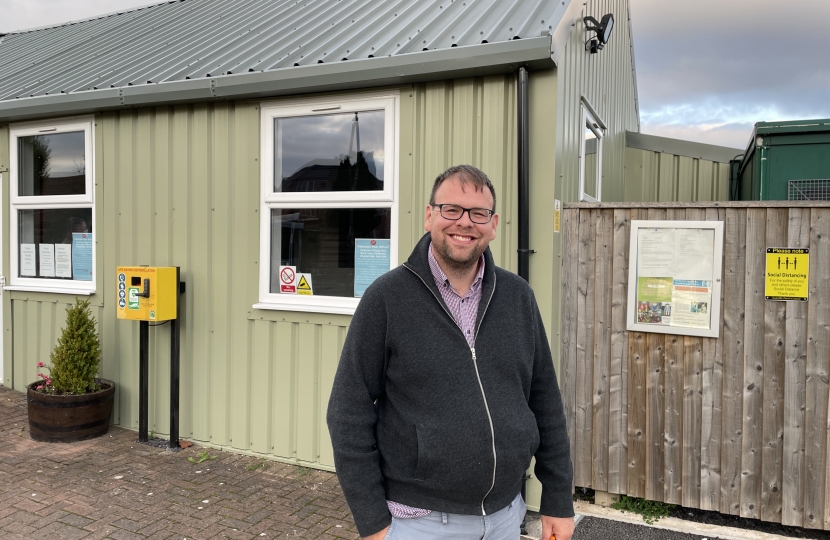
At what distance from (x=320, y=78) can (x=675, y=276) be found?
296cm

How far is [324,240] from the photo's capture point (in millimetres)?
4871

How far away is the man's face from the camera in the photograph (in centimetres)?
191

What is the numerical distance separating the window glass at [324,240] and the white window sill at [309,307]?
124 mm

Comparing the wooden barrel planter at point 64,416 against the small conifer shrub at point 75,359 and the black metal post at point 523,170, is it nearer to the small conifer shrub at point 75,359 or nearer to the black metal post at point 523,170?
the small conifer shrub at point 75,359

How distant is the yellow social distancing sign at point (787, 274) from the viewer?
3.79 metres

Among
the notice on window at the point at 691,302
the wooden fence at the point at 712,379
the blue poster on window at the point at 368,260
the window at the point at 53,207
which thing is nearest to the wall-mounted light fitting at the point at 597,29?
the wooden fence at the point at 712,379

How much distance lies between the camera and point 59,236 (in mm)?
6168

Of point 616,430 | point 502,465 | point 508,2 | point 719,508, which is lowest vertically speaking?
point 719,508

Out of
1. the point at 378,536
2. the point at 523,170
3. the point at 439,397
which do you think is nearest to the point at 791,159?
the point at 523,170

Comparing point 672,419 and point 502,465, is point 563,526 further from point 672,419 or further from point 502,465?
point 672,419

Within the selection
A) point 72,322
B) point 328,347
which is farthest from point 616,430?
point 72,322

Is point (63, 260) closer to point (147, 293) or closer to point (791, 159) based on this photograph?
point (147, 293)

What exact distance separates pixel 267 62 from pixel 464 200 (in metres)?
3.63

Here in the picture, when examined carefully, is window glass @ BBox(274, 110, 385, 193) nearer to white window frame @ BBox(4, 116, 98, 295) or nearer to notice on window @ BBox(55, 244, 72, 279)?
white window frame @ BBox(4, 116, 98, 295)
